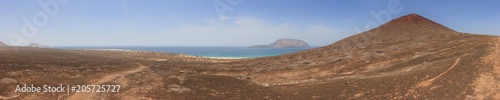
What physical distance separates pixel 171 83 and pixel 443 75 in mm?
19350

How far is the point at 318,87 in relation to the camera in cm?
2552

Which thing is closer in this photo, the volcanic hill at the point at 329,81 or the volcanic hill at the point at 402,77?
the volcanic hill at the point at 402,77

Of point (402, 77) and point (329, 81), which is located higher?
point (402, 77)

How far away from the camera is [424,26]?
60.8 metres

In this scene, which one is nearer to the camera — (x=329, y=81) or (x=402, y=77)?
(x=402, y=77)

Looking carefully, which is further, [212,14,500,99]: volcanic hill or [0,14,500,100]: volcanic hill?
[0,14,500,100]: volcanic hill

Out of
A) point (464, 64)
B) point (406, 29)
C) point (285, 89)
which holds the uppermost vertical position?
point (406, 29)

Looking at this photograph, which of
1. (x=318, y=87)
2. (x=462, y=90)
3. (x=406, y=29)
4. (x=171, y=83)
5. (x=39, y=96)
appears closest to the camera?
(x=462, y=90)

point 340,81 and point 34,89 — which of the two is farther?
point 340,81

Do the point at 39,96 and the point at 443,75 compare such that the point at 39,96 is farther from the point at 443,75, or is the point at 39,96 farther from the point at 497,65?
the point at 497,65

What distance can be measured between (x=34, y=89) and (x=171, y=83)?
937 cm

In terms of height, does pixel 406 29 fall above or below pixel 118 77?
above

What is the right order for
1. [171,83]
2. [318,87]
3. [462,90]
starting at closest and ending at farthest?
[462,90] → [318,87] → [171,83]

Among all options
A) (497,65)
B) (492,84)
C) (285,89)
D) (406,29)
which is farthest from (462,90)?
(406,29)
